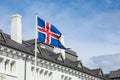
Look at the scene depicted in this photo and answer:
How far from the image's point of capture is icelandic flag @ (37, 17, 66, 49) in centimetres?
4081

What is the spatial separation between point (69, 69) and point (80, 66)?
4358 millimetres

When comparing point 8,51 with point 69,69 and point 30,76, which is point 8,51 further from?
point 69,69

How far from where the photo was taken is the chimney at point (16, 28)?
52875 mm

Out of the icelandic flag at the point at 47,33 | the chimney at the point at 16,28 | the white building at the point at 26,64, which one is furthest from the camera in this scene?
the chimney at the point at 16,28

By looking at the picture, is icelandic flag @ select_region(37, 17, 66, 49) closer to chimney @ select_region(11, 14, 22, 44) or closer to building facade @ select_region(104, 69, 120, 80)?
chimney @ select_region(11, 14, 22, 44)

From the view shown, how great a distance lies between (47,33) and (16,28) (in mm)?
12783

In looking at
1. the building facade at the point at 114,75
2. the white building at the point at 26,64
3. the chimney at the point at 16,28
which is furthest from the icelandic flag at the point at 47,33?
the building facade at the point at 114,75

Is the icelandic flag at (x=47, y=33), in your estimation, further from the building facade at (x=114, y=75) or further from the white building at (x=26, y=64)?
the building facade at (x=114, y=75)

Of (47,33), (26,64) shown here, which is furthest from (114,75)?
(47,33)

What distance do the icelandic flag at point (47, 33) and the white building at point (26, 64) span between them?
267 inches

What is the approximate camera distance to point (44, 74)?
53.4m

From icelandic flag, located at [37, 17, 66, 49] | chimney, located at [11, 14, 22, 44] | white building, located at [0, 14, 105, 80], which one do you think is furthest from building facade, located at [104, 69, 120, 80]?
icelandic flag, located at [37, 17, 66, 49]

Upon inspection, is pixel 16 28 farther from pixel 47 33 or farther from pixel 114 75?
pixel 114 75

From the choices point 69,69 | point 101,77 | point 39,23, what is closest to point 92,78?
point 101,77
